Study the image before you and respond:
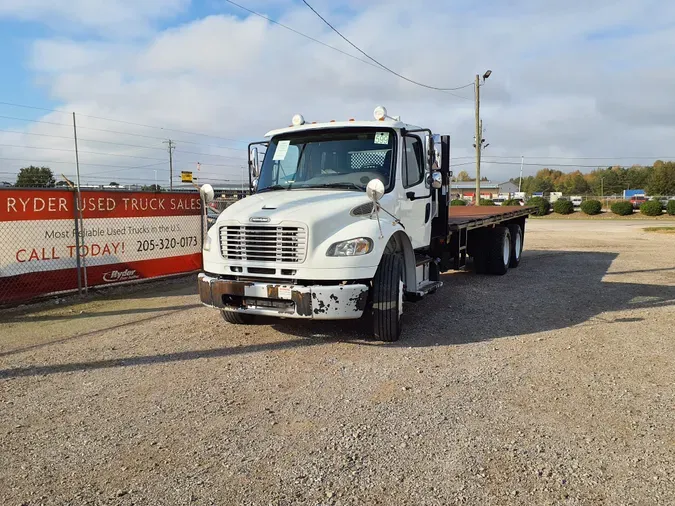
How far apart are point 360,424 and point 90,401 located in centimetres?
225

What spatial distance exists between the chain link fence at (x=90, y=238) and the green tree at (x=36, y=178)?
5.23m

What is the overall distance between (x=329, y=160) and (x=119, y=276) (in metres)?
4.92

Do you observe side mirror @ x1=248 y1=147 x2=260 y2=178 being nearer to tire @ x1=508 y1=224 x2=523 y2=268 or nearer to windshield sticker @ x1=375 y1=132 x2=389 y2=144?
windshield sticker @ x1=375 y1=132 x2=389 y2=144

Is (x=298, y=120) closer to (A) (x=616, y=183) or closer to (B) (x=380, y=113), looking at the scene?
(B) (x=380, y=113)

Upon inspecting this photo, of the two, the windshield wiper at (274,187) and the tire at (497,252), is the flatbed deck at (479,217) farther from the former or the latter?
the windshield wiper at (274,187)

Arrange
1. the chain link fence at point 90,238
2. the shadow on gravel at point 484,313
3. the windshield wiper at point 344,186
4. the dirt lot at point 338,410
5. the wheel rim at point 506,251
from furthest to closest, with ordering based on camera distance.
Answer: the wheel rim at point 506,251 < the chain link fence at point 90,238 < the windshield wiper at point 344,186 < the shadow on gravel at point 484,313 < the dirt lot at point 338,410

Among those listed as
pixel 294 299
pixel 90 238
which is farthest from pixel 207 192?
pixel 90 238

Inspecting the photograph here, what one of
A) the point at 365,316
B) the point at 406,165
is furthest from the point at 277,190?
the point at 365,316

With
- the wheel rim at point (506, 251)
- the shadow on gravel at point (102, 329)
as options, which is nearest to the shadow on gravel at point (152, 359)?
the shadow on gravel at point (102, 329)

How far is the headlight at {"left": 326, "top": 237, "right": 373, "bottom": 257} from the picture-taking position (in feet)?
17.3

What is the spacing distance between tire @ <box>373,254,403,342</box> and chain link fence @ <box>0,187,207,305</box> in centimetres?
A: 545

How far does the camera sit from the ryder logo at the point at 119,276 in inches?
358

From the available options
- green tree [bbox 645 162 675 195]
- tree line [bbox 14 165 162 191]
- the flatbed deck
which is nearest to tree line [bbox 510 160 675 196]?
green tree [bbox 645 162 675 195]

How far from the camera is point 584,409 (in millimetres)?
4102
